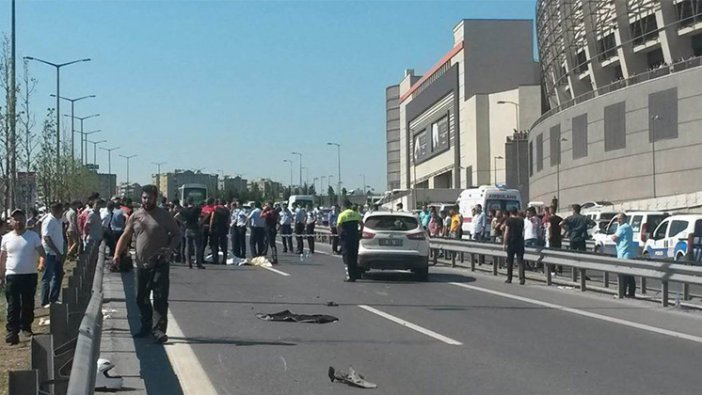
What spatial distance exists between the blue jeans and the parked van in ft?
49.8

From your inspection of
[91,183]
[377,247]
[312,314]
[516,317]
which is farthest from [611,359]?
[91,183]

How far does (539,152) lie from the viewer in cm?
8538

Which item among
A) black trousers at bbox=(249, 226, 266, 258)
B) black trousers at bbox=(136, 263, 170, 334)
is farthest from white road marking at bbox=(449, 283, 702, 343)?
black trousers at bbox=(249, 226, 266, 258)

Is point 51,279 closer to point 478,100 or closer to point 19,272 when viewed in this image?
point 19,272

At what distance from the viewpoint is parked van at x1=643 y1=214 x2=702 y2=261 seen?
24175 mm

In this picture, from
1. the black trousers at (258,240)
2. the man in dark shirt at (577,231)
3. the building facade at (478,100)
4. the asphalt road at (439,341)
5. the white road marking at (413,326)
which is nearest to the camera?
the asphalt road at (439,341)

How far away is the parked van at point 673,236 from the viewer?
24.2 m

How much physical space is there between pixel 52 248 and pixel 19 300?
8.96 ft

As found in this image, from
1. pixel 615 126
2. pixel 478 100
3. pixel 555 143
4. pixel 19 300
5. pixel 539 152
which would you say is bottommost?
pixel 19 300

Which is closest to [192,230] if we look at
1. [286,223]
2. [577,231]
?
[286,223]

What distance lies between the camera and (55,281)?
15.6 meters

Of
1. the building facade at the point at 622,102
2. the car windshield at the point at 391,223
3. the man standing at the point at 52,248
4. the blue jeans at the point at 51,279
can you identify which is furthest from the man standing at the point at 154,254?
the building facade at the point at 622,102

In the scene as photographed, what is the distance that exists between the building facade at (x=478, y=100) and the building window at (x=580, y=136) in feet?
72.3

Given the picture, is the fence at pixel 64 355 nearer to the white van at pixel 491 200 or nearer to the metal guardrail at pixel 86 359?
the metal guardrail at pixel 86 359
